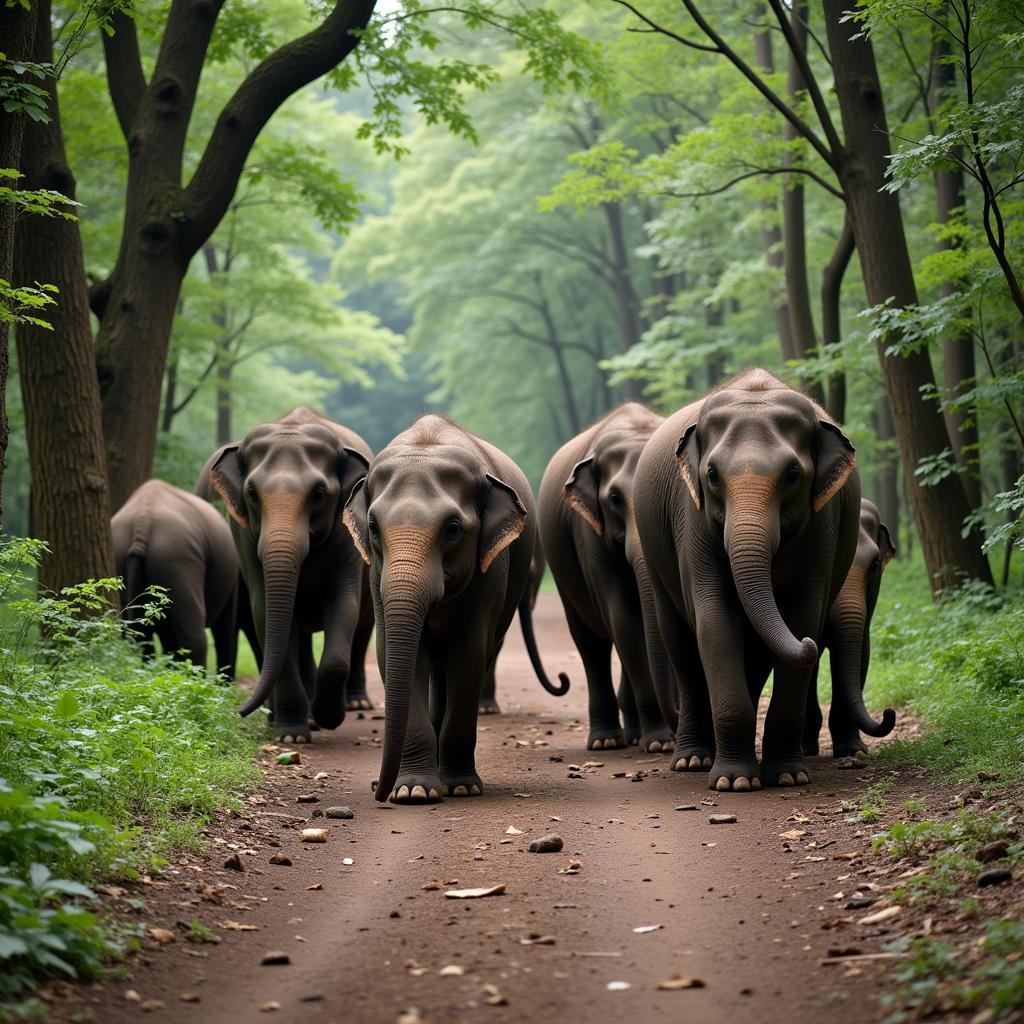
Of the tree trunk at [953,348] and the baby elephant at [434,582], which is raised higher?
the tree trunk at [953,348]

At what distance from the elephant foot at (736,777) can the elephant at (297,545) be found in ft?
11.9

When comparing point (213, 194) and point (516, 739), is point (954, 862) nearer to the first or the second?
point (516, 739)

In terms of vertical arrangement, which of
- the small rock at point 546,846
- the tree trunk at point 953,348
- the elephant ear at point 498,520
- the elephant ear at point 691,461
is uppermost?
the tree trunk at point 953,348

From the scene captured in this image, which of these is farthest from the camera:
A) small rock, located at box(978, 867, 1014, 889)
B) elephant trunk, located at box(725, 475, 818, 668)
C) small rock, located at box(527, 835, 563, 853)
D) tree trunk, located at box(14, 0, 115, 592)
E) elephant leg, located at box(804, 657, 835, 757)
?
tree trunk, located at box(14, 0, 115, 592)

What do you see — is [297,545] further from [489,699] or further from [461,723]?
[489,699]

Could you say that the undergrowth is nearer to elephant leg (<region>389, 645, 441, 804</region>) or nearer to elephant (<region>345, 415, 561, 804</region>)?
elephant leg (<region>389, 645, 441, 804</region>)

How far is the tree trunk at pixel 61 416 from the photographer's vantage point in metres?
11.2

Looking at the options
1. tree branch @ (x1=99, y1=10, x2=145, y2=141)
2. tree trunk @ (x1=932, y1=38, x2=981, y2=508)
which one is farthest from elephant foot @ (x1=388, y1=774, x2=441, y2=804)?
tree branch @ (x1=99, y1=10, x2=145, y2=141)

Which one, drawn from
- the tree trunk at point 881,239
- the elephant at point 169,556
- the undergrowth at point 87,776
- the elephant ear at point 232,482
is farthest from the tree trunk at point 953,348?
the undergrowth at point 87,776

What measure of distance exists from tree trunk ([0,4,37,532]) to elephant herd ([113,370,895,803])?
234cm

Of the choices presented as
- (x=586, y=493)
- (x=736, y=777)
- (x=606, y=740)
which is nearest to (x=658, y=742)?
(x=606, y=740)

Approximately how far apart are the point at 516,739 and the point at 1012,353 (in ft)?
38.8

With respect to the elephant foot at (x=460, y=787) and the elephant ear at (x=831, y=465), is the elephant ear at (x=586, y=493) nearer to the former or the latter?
the elephant ear at (x=831, y=465)

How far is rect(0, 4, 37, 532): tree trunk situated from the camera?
291 inches
